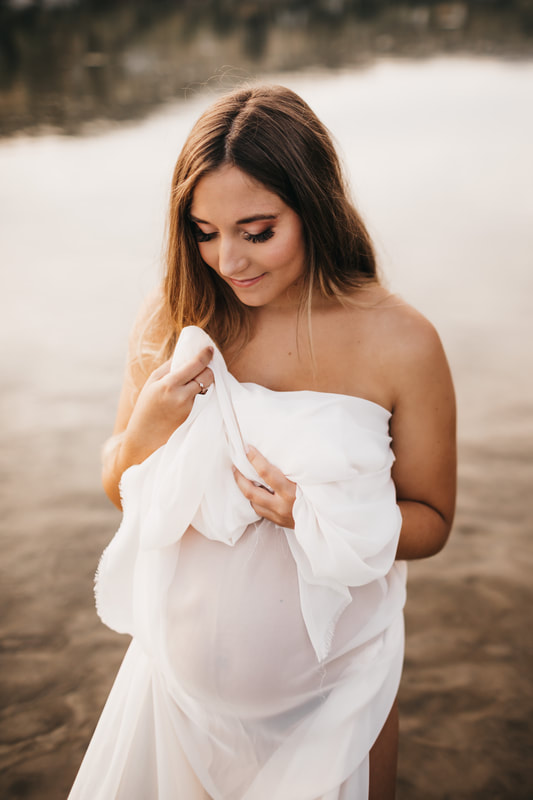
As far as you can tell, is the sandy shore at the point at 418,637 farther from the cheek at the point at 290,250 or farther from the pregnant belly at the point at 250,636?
the cheek at the point at 290,250

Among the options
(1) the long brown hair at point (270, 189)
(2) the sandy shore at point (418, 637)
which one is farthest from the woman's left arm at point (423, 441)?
(2) the sandy shore at point (418, 637)

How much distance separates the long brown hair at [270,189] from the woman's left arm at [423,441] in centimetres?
26

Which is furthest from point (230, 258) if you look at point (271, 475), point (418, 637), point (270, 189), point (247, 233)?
point (418, 637)

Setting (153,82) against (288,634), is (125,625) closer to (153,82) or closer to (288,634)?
(288,634)

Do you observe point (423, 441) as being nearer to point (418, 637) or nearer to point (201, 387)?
point (201, 387)

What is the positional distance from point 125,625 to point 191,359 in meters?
0.71

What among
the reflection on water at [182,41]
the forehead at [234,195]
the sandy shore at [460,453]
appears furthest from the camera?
the reflection on water at [182,41]

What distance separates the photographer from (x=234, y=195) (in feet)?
4.92

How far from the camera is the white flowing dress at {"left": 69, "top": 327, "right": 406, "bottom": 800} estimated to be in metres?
1.56

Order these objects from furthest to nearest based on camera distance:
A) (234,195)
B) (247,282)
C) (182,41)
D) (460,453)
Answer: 1. (182,41)
2. (460,453)
3. (247,282)
4. (234,195)

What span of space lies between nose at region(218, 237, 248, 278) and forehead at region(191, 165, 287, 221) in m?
0.06

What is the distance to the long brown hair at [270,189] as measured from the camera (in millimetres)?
1510

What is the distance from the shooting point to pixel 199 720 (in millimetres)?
1604

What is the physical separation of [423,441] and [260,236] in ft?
2.13
